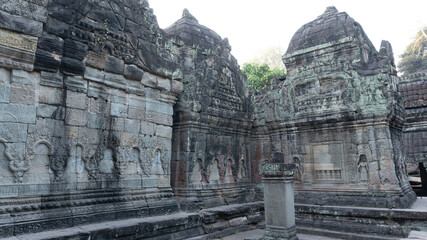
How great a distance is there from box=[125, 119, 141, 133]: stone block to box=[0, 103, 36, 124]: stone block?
169cm

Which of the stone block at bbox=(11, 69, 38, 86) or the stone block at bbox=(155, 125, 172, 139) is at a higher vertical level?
the stone block at bbox=(11, 69, 38, 86)

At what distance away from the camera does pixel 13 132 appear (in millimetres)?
4398

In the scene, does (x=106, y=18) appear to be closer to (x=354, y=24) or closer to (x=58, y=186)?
(x=58, y=186)

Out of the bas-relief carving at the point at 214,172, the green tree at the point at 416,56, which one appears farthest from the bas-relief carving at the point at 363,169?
the green tree at the point at 416,56

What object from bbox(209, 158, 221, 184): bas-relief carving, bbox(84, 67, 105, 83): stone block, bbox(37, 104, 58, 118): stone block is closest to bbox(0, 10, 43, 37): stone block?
bbox(84, 67, 105, 83): stone block

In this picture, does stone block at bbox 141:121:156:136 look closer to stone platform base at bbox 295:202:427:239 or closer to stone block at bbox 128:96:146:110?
stone block at bbox 128:96:146:110

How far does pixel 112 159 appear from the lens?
5.68m

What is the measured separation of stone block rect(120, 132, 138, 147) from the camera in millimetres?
5820

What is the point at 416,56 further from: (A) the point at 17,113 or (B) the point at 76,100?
(A) the point at 17,113

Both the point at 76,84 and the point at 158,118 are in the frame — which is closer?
the point at 76,84

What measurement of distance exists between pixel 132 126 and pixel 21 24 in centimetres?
252

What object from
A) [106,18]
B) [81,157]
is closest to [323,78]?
[106,18]

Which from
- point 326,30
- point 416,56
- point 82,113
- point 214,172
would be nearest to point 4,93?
point 82,113

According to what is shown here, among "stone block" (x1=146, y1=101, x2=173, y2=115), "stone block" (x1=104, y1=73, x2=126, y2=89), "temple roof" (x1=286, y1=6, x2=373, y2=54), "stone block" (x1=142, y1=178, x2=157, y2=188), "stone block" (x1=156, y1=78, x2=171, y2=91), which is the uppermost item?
"temple roof" (x1=286, y1=6, x2=373, y2=54)
